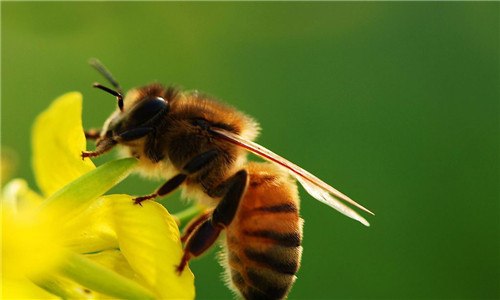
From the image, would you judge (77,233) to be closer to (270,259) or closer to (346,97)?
(270,259)

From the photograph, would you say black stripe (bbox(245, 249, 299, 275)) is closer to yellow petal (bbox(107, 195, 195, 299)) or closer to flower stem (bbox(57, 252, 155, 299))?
yellow petal (bbox(107, 195, 195, 299))

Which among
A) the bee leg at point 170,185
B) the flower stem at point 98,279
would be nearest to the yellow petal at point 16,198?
the flower stem at point 98,279

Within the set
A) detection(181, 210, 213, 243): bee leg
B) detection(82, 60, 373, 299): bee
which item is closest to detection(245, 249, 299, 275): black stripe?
detection(82, 60, 373, 299): bee

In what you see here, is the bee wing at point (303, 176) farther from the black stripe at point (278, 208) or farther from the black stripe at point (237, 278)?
the black stripe at point (237, 278)

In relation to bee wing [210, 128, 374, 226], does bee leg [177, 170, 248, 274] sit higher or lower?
lower

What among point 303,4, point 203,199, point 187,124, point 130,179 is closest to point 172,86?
point 187,124

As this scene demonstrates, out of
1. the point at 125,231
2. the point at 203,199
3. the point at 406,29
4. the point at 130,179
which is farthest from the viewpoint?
the point at 406,29

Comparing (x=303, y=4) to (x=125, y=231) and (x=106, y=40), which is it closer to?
(x=106, y=40)

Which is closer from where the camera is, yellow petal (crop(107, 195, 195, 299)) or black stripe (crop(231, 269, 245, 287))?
yellow petal (crop(107, 195, 195, 299))

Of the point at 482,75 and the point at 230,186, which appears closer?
the point at 230,186
